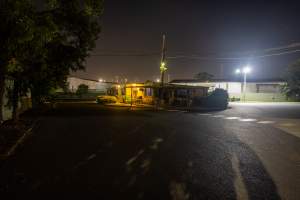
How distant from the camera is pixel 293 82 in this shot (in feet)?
162

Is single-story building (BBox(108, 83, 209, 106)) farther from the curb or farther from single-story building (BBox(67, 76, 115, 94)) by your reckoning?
single-story building (BBox(67, 76, 115, 94))

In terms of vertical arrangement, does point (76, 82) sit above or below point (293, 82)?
above

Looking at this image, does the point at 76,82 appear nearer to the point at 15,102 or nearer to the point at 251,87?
the point at 251,87

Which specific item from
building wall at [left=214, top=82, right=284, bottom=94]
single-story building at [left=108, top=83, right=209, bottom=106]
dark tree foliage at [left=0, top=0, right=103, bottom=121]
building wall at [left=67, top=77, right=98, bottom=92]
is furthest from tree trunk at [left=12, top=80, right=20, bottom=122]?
building wall at [left=67, top=77, right=98, bottom=92]

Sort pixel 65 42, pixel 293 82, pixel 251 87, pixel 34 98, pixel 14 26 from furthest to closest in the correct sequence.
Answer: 1. pixel 251 87
2. pixel 293 82
3. pixel 34 98
4. pixel 65 42
5. pixel 14 26

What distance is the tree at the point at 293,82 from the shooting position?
162 ft

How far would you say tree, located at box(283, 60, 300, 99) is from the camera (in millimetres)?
49347

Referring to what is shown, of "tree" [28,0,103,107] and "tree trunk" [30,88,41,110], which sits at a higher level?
"tree" [28,0,103,107]

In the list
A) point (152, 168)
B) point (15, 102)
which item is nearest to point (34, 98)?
point (15, 102)

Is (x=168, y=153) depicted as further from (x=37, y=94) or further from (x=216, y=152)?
(x=37, y=94)

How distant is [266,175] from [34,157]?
652cm

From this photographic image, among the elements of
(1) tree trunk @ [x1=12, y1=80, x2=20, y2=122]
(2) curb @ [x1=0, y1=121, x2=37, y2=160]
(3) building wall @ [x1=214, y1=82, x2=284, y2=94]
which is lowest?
(2) curb @ [x1=0, y1=121, x2=37, y2=160]

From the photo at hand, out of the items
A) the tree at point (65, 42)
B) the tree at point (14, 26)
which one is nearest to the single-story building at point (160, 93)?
the tree at point (65, 42)

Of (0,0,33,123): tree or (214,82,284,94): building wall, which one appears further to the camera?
(214,82,284,94): building wall
